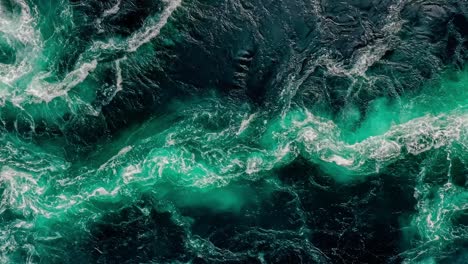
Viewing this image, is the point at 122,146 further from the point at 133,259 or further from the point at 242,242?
the point at 242,242

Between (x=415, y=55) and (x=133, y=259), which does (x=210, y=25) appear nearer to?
(x=415, y=55)

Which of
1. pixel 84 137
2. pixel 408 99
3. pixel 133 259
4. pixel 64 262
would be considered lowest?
pixel 64 262

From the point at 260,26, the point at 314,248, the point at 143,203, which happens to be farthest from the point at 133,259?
the point at 260,26

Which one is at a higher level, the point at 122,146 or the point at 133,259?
the point at 122,146

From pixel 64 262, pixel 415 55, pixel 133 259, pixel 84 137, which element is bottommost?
pixel 64 262

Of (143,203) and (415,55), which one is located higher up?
(415,55)

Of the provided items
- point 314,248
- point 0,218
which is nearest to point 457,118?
point 314,248
